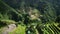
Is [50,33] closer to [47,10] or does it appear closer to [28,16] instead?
[28,16]

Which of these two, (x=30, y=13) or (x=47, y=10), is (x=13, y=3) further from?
(x=47, y=10)

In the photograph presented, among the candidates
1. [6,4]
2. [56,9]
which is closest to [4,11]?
[6,4]

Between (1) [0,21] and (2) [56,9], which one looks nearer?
(1) [0,21]

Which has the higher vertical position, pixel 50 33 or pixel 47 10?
pixel 50 33

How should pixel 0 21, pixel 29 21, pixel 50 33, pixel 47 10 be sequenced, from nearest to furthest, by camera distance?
pixel 50 33 < pixel 0 21 < pixel 29 21 < pixel 47 10

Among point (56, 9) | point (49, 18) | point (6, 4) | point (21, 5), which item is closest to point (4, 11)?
point (6, 4)

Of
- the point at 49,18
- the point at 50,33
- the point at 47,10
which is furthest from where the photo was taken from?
the point at 47,10
